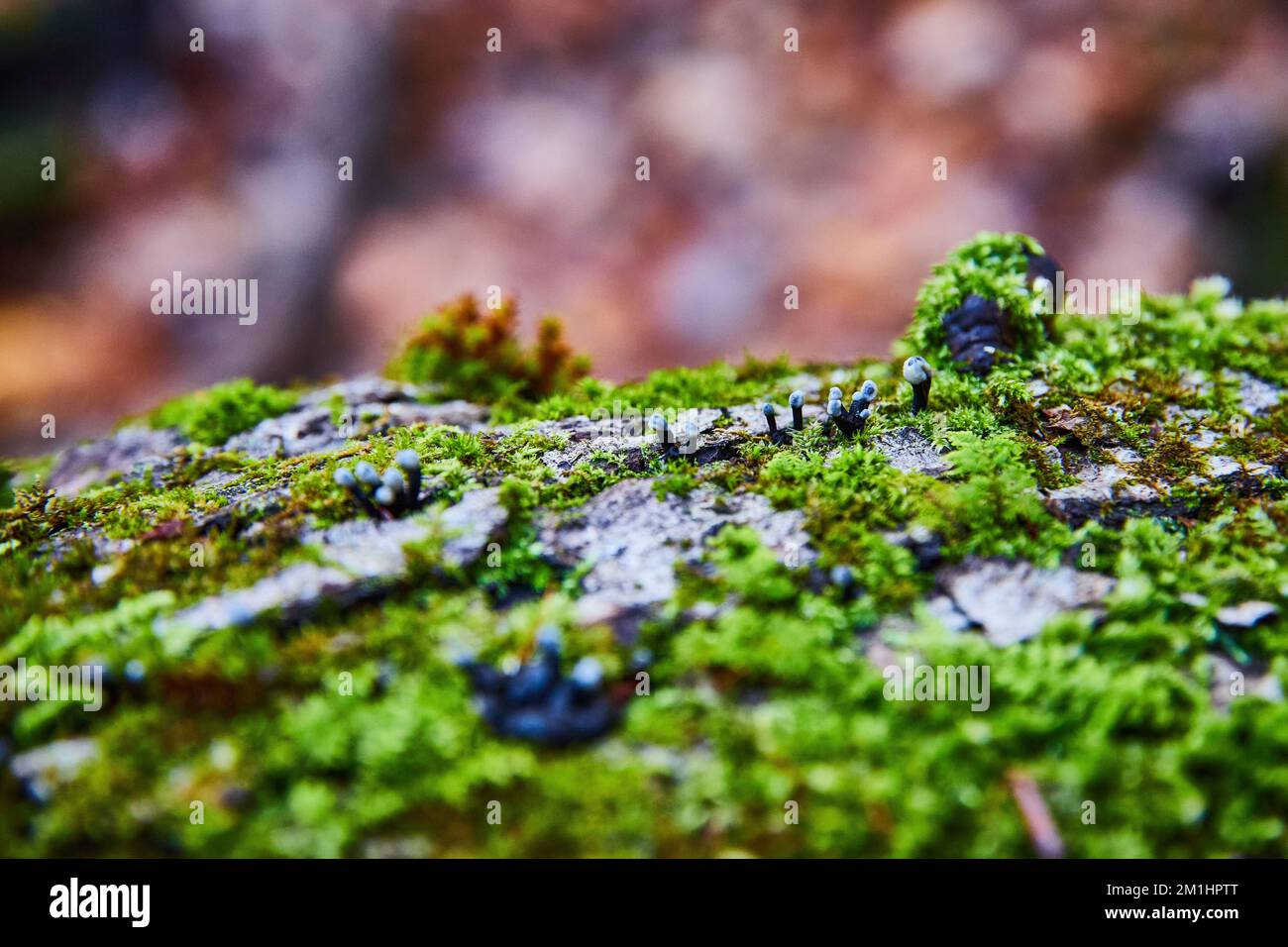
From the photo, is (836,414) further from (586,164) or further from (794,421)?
(586,164)

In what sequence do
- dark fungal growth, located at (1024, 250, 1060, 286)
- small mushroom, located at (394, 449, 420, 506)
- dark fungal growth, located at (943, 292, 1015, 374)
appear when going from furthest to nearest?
1. dark fungal growth, located at (1024, 250, 1060, 286)
2. dark fungal growth, located at (943, 292, 1015, 374)
3. small mushroom, located at (394, 449, 420, 506)

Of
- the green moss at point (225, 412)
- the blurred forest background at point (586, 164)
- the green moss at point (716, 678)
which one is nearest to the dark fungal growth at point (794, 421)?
the green moss at point (716, 678)

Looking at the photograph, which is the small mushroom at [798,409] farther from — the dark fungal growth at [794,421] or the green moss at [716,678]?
the green moss at [716,678]

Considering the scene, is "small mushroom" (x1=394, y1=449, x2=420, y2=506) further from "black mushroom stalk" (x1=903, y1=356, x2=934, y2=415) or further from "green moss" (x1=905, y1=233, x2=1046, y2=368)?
"green moss" (x1=905, y1=233, x2=1046, y2=368)

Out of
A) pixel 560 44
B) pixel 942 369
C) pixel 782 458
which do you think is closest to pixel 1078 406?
pixel 942 369

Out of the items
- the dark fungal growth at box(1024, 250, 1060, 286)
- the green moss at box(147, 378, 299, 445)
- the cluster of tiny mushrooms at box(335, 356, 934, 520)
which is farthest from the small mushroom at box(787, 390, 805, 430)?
the green moss at box(147, 378, 299, 445)

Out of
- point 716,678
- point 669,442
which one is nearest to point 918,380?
point 669,442
